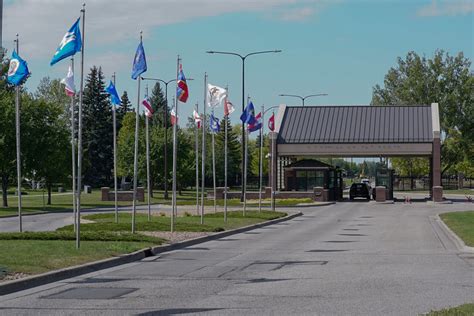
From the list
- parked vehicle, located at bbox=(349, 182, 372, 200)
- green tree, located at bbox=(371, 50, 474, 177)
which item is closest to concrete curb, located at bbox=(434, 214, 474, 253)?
parked vehicle, located at bbox=(349, 182, 372, 200)

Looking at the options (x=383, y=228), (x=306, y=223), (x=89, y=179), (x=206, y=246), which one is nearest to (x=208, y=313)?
(x=206, y=246)

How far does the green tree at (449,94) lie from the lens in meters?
98.9

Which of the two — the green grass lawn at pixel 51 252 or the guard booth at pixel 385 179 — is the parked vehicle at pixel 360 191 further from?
the green grass lawn at pixel 51 252

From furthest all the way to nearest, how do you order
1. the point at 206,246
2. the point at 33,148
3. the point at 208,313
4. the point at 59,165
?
the point at 59,165
the point at 33,148
the point at 206,246
the point at 208,313

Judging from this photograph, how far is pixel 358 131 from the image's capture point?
71.1 metres

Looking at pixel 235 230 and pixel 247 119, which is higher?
pixel 247 119

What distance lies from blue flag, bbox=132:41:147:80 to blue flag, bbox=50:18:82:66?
16.3 feet

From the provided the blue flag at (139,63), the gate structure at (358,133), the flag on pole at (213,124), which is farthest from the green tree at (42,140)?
the blue flag at (139,63)

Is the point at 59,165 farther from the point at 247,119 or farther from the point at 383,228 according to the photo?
the point at 383,228

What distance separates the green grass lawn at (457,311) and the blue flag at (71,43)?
12.3 meters

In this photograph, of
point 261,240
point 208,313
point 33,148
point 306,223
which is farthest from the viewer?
point 33,148

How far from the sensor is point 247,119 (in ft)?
131

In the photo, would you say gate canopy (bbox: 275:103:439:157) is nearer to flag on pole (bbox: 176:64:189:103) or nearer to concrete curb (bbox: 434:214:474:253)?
concrete curb (bbox: 434:214:474:253)

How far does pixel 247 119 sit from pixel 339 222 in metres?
6.50
